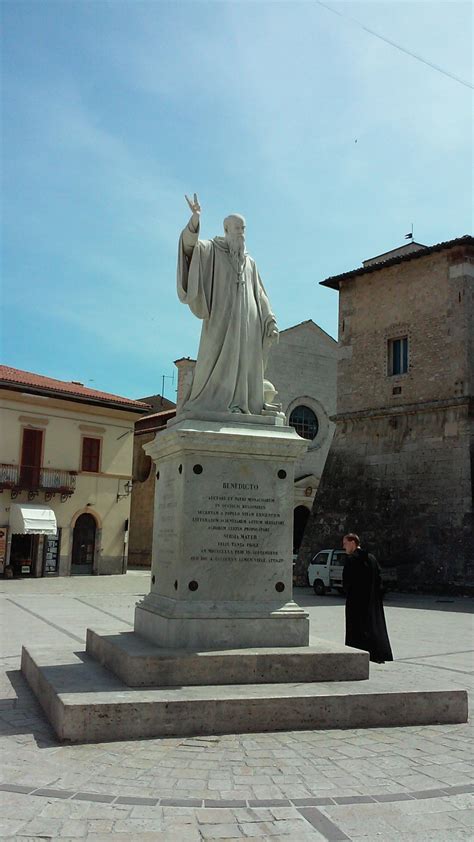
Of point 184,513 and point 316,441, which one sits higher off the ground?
point 316,441

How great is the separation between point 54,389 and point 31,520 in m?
5.23

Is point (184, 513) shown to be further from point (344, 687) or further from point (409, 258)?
point (409, 258)

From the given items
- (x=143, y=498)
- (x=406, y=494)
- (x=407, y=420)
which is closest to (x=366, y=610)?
(x=406, y=494)

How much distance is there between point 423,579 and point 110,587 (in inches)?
380

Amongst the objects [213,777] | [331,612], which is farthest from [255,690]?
[331,612]

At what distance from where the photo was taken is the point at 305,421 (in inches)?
1480

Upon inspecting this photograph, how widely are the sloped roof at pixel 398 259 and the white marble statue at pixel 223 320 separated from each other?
57.4ft

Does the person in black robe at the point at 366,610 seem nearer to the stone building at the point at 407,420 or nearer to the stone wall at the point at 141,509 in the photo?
the stone building at the point at 407,420

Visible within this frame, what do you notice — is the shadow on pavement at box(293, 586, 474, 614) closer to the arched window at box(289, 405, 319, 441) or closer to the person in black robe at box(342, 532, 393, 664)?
the person in black robe at box(342, 532, 393, 664)

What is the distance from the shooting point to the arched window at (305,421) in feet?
122

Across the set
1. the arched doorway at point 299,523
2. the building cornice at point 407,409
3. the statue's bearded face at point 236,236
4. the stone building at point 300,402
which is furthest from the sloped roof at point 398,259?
the statue's bearded face at point 236,236

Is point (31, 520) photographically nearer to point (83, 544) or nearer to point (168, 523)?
point (83, 544)

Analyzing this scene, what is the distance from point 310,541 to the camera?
→ 82.9ft

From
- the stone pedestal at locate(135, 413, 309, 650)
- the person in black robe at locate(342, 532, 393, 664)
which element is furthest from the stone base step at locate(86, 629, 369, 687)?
the person in black robe at locate(342, 532, 393, 664)
